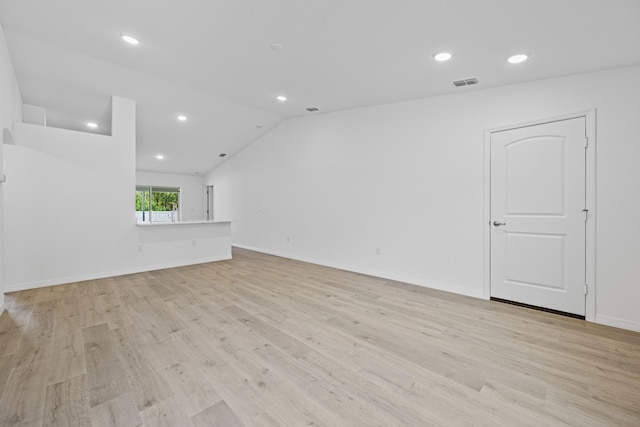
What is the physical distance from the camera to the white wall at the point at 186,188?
9.44 meters

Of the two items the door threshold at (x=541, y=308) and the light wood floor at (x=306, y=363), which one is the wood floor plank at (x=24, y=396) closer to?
the light wood floor at (x=306, y=363)

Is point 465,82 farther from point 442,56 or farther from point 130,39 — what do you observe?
point 130,39

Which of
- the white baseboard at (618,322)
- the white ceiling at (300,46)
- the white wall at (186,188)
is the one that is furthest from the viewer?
the white wall at (186,188)

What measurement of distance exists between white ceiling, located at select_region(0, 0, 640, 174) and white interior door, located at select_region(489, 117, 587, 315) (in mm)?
712

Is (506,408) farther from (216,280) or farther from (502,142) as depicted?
(216,280)

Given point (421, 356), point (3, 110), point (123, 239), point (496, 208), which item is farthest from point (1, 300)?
point (496, 208)

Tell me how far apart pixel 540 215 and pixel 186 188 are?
10185 mm

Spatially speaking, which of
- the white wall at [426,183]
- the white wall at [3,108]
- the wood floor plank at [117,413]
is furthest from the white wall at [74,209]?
the wood floor plank at [117,413]

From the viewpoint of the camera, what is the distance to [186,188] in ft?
32.8

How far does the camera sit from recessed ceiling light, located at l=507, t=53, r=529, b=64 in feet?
8.67

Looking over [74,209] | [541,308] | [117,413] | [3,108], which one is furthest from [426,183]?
[74,209]

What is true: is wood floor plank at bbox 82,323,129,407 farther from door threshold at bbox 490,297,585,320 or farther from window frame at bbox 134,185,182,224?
window frame at bbox 134,185,182,224

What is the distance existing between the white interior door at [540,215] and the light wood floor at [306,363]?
296 mm

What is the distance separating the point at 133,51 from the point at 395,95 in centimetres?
342
